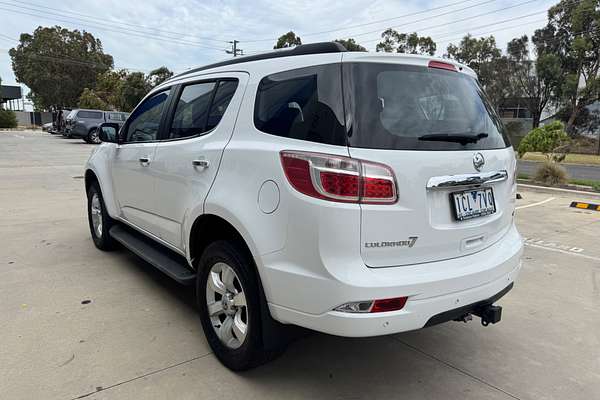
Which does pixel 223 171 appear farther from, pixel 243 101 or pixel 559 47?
pixel 559 47

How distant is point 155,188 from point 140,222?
58 centimetres

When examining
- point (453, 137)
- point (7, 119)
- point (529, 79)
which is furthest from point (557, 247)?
point (7, 119)

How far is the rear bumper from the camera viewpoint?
6.79 feet

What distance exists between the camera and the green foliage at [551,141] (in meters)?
11.9

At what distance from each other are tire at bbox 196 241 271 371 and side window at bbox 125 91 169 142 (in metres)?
1.45

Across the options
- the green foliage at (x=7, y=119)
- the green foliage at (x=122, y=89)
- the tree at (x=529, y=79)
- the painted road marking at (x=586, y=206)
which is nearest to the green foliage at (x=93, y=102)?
the green foliage at (x=122, y=89)

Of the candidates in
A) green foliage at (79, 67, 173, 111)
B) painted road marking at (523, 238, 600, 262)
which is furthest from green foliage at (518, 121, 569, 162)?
green foliage at (79, 67, 173, 111)

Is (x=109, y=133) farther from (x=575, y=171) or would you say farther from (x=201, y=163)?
(x=575, y=171)

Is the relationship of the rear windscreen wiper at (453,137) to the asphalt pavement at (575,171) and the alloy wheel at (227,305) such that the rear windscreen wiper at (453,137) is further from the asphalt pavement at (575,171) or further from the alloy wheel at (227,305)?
the asphalt pavement at (575,171)

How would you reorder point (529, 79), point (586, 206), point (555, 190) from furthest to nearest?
point (529, 79) → point (555, 190) → point (586, 206)

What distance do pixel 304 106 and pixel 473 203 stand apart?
3.58ft

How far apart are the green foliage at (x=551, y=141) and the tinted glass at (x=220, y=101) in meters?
11.5

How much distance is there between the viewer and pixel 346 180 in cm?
209

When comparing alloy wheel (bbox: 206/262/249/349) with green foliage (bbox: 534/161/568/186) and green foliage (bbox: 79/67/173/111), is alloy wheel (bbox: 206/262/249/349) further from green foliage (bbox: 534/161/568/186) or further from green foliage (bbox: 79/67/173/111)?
green foliage (bbox: 79/67/173/111)
